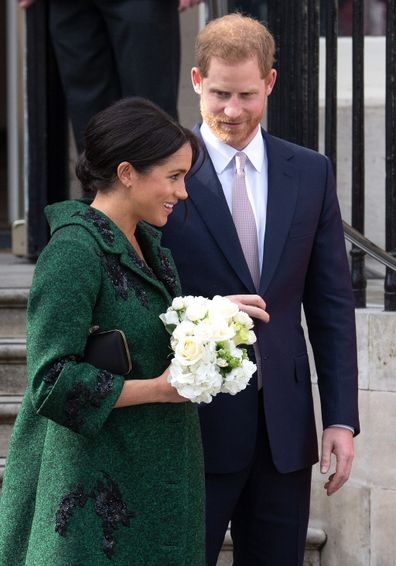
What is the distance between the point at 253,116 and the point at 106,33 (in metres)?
2.27

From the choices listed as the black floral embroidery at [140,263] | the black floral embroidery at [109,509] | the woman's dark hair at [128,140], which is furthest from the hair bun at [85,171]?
the black floral embroidery at [109,509]

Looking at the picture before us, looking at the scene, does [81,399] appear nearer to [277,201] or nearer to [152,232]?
[152,232]

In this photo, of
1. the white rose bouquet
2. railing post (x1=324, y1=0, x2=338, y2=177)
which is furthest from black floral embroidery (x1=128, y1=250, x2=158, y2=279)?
railing post (x1=324, y1=0, x2=338, y2=177)

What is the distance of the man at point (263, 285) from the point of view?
3504 millimetres

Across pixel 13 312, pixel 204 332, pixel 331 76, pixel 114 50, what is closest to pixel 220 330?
pixel 204 332

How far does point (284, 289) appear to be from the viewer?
3.53 meters

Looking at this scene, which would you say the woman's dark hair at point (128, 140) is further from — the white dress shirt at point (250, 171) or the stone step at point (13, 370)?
the stone step at point (13, 370)

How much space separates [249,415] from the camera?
11.5 ft

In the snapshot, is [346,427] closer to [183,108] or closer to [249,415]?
→ [249,415]

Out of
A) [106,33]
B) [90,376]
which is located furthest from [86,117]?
[90,376]

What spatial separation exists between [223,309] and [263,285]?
1.78ft

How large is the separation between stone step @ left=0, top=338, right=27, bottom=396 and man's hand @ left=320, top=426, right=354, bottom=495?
5.73 feet

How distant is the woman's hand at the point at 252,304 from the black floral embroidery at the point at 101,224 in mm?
350

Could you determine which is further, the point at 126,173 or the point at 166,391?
the point at 126,173
